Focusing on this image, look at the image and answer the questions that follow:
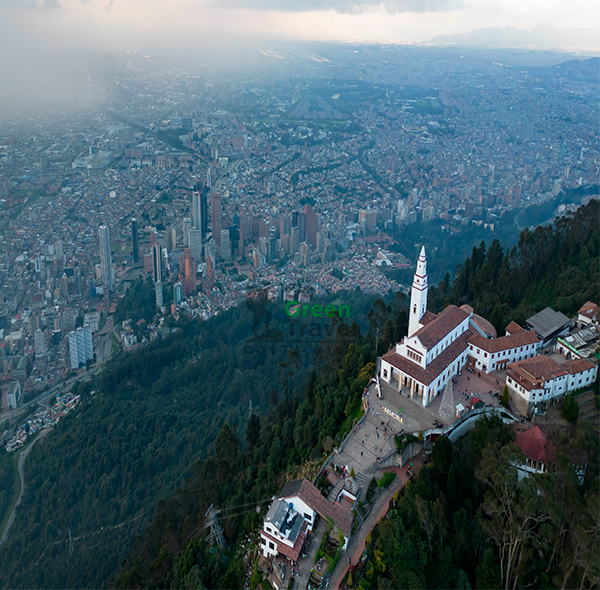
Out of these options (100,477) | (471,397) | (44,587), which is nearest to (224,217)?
(100,477)

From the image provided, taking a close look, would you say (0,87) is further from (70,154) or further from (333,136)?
(333,136)

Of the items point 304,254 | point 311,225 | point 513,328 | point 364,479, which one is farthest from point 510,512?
point 311,225

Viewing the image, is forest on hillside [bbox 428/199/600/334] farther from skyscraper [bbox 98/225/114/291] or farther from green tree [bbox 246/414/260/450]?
skyscraper [bbox 98/225/114/291]

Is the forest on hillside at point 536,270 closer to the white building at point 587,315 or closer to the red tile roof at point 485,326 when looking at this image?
the red tile roof at point 485,326

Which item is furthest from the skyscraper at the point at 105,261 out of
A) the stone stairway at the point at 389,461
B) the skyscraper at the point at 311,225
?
→ the stone stairway at the point at 389,461

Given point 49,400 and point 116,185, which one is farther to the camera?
point 116,185

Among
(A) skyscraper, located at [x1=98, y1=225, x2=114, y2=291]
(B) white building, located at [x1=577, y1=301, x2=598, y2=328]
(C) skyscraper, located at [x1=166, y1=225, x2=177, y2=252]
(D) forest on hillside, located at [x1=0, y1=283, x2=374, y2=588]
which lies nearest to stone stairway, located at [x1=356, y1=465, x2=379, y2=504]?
(B) white building, located at [x1=577, y1=301, x2=598, y2=328]
